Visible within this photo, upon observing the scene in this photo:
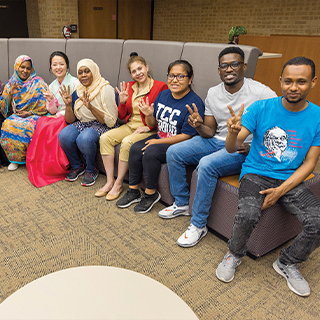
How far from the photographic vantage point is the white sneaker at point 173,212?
2059 millimetres

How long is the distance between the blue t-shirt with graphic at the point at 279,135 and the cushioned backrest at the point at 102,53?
185cm

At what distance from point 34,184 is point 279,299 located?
2040 mm

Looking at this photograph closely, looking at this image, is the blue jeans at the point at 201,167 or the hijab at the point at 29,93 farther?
the hijab at the point at 29,93

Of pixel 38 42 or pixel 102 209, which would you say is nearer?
pixel 102 209

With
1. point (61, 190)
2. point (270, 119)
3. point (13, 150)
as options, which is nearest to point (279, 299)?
point (270, 119)

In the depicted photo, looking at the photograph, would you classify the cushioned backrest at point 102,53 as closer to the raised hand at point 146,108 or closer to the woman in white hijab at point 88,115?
the woman in white hijab at point 88,115

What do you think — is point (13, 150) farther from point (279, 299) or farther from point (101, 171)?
point (279, 299)

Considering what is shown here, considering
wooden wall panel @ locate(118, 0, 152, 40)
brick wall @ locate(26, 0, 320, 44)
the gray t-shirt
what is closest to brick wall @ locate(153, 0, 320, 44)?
brick wall @ locate(26, 0, 320, 44)

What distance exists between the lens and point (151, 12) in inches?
316

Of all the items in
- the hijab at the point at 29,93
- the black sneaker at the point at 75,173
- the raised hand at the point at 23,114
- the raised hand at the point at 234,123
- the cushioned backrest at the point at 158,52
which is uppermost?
the cushioned backrest at the point at 158,52

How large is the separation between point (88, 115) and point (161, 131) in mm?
718

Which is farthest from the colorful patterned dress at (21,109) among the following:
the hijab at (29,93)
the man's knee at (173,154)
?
the man's knee at (173,154)

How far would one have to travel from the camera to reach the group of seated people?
148 centimetres

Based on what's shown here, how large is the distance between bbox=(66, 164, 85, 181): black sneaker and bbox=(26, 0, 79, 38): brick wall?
4430 millimetres
